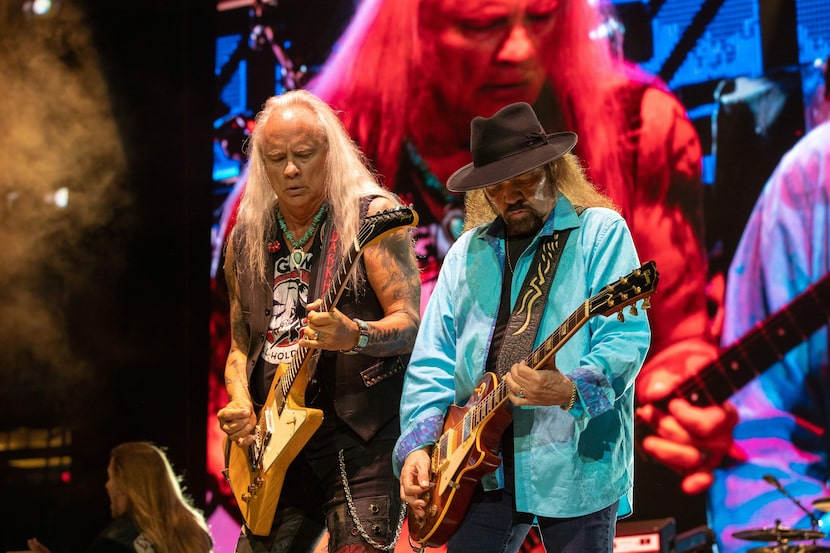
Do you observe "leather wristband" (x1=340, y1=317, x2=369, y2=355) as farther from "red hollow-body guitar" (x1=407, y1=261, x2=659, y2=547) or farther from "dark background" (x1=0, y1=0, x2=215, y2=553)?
"dark background" (x1=0, y1=0, x2=215, y2=553)

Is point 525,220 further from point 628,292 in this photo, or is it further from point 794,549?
point 794,549

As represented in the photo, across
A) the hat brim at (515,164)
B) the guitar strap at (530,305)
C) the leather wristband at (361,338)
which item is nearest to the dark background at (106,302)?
the leather wristband at (361,338)

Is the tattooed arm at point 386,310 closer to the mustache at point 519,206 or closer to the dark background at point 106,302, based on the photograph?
the mustache at point 519,206

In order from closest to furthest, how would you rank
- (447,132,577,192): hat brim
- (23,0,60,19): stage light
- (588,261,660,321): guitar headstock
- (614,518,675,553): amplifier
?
(588,261,660,321): guitar headstock → (447,132,577,192): hat brim → (614,518,675,553): amplifier → (23,0,60,19): stage light

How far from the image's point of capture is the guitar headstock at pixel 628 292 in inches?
97.6

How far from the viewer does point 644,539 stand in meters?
5.37

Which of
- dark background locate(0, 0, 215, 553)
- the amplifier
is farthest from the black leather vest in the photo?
dark background locate(0, 0, 215, 553)

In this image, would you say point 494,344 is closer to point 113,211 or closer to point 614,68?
point 614,68

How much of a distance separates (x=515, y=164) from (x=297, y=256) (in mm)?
908

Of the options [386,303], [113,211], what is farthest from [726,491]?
[113,211]

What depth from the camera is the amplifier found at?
5.36 m

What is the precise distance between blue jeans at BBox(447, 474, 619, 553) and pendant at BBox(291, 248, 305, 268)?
1.08 m

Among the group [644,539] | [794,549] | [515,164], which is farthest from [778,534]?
[515,164]

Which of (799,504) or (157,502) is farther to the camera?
(157,502)
